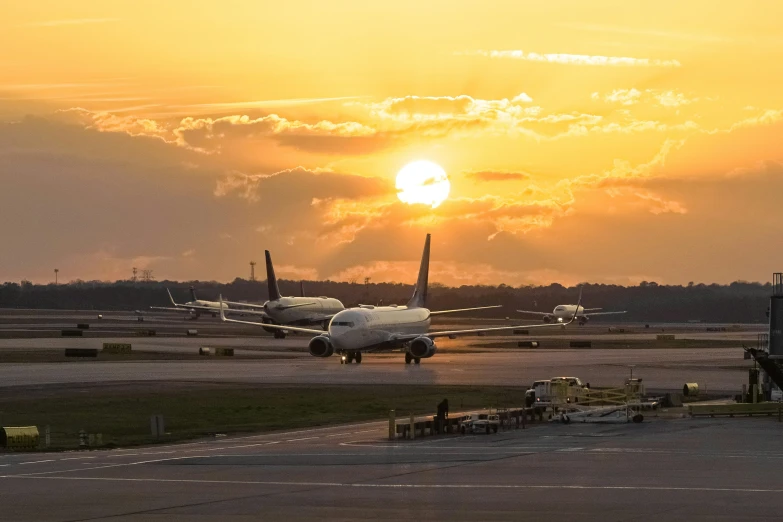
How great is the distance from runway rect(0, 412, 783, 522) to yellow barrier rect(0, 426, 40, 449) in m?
2.75

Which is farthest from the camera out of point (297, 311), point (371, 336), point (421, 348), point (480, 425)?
point (297, 311)

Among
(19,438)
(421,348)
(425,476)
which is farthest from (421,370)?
(425,476)

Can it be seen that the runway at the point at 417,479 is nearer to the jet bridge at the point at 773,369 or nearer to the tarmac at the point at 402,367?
the jet bridge at the point at 773,369

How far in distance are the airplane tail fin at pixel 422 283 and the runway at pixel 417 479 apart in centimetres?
7527

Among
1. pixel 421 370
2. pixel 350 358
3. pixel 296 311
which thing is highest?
pixel 296 311

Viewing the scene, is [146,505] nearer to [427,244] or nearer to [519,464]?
[519,464]

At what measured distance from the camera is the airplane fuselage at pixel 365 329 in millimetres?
106000

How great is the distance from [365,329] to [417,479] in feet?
229

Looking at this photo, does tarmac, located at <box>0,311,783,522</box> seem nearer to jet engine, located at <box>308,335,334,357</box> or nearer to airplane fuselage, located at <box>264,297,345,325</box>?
jet engine, located at <box>308,335,334,357</box>

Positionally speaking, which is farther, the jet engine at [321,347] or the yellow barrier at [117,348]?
the yellow barrier at [117,348]

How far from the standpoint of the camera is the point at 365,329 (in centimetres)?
10625

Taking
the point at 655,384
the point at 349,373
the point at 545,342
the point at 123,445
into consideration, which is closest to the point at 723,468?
the point at 123,445

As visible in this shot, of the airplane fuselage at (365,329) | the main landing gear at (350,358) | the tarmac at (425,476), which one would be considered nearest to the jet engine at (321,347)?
the main landing gear at (350,358)

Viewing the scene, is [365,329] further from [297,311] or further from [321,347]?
[297,311]
